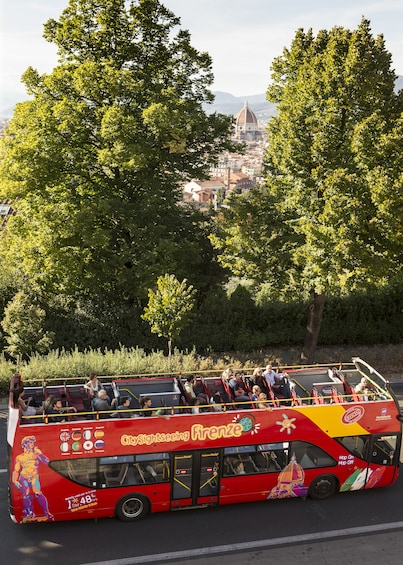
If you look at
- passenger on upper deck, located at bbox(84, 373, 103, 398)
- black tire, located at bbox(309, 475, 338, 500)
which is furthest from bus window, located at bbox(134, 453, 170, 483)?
black tire, located at bbox(309, 475, 338, 500)

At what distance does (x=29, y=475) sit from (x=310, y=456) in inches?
250

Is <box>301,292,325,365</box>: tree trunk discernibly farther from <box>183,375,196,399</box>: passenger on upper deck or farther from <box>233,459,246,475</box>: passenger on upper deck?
<box>233,459,246,475</box>: passenger on upper deck

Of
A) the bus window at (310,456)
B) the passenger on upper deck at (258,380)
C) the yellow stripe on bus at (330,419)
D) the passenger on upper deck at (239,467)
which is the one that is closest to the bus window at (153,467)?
the passenger on upper deck at (239,467)

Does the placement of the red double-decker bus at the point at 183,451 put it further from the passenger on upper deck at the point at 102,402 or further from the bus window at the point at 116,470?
the passenger on upper deck at the point at 102,402

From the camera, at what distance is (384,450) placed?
44.2 ft

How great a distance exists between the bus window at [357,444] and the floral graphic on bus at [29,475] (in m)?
6.83

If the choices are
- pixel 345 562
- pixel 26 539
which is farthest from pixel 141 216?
pixel 345 562

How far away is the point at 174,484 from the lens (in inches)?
485

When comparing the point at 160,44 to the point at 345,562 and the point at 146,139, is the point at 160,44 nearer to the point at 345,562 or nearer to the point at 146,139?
the point at 146,139

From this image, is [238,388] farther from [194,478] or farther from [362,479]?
[362,479]

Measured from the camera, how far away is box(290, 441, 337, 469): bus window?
12828mm

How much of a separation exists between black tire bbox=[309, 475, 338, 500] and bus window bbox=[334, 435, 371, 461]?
827 millimetres

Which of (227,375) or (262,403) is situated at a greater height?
(227,375)

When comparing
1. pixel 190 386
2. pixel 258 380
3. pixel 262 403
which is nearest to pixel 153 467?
pixel 190 386
